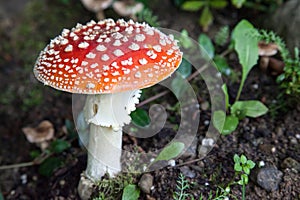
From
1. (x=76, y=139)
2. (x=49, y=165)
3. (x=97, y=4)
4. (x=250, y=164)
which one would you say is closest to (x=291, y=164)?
(x=250, y=164)

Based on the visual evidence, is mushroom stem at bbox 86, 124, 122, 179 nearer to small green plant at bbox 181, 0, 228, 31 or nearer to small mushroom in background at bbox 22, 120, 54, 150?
small mushroom in background at bbox 22, 120, 54, 150

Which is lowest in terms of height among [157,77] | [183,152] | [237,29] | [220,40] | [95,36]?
[183,152]

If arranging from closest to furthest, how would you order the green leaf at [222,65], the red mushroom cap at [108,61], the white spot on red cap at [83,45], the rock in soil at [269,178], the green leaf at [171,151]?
1. the red mushroom cap at [108,61]
2. the white spot on red cap at [83,45]
3. the rock in soil at [269,178]
4. the green leaf at [171,151]
5. the green leaf at [222,65]

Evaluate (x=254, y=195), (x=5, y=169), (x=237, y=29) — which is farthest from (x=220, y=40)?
(x=5, y=169)

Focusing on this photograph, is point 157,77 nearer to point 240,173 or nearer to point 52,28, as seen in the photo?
point 240,173

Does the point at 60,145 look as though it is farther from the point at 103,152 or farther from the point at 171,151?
the point at 171,151

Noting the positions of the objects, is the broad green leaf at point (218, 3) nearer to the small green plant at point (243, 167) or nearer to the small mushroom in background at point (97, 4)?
the small mushroom in background at point (97, 4)

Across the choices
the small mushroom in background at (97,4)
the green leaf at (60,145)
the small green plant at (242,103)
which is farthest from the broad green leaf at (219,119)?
the small mushroom in background at (97,4)
